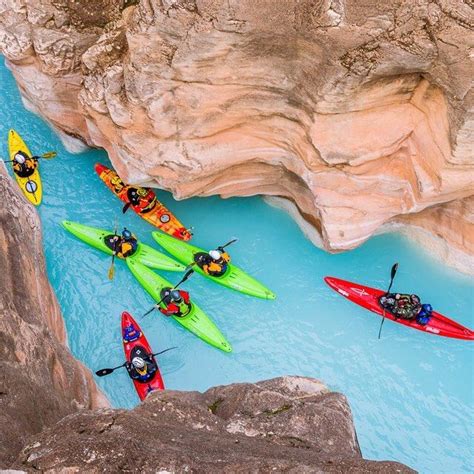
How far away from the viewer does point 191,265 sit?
10109mm

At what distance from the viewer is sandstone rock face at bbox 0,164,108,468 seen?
214 inches

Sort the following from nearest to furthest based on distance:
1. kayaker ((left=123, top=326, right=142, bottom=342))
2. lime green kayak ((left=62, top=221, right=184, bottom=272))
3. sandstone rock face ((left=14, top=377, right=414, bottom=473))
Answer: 1. sandstone rock face ((left=14, top=377, right=414, bottom=473))
2. kayaker ((left=123, top=326, right=142, bottom=342))
3. lime green kayak ((left=62, top=221, right=184, bottom=272))

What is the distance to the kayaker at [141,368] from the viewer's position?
28.8ft

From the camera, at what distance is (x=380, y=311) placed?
9.70m

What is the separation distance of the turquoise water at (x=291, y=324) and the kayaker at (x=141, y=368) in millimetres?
321

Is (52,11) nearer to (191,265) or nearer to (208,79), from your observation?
(208,79)

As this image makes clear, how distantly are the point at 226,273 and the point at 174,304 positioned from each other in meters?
1.15

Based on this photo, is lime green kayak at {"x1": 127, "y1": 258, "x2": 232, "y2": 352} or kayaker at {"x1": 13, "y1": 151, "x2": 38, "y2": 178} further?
kayaker at {"x1": 13, "y1": 151, "x2": 38, "y2": 178}

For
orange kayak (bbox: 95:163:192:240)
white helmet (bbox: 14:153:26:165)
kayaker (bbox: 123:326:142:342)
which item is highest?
white helmet (bbox: 14:153:26:165)

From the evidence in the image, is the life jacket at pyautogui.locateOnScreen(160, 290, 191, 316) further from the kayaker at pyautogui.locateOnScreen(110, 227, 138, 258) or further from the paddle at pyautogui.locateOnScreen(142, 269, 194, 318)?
the kayaker at pyautogui.locateOnScreen(110, 227, 138, 258)

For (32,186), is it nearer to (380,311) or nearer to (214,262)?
(214,262)

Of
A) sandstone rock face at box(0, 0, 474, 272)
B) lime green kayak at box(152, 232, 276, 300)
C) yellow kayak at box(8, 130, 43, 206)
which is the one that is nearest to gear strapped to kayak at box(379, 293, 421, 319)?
sandstone rock face at box(0, 0, 474, 272)

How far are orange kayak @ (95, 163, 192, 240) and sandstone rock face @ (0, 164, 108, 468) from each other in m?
1.90

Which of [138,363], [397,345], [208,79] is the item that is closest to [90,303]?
[138,363]
